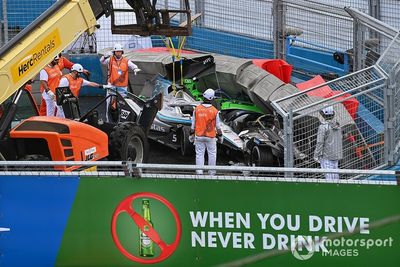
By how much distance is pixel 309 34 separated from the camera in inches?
771

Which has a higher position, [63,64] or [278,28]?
[278,28]

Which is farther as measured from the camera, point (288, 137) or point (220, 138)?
point (220, 138)

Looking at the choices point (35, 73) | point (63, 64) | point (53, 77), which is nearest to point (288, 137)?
point (35, 73)

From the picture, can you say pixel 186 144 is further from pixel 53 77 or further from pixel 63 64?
pixel 63 64

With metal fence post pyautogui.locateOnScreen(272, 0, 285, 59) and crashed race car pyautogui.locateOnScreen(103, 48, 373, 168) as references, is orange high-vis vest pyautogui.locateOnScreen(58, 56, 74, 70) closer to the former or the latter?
crashed race car pyautogui.locateOnScreen(103, 48, 373, 168)

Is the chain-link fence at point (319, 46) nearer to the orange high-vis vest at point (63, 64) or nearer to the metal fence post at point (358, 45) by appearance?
the metal fence post at point (358, 45)

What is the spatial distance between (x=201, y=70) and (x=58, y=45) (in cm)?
691

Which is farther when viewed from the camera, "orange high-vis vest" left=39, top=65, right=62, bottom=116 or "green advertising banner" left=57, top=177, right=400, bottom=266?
"orange high-vis vest" left=39, top=65, right=62, bottom=116

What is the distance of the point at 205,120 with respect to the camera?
15078 millimetres

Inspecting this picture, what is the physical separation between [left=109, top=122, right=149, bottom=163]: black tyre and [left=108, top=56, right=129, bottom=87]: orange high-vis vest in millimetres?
3680

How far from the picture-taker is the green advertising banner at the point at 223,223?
9336 millimetres

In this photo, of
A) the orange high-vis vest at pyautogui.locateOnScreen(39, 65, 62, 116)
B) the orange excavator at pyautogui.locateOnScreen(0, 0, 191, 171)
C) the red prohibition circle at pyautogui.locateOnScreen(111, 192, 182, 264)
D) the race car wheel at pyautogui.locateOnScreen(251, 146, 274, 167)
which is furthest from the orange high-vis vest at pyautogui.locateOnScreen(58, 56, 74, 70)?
the red prohibition circle at pyautogui.locateOnScreen(111, 192, 182, 264)

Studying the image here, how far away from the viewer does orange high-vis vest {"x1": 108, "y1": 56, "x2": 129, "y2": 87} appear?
1833 centimetres

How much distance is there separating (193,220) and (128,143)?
5.03 meters
